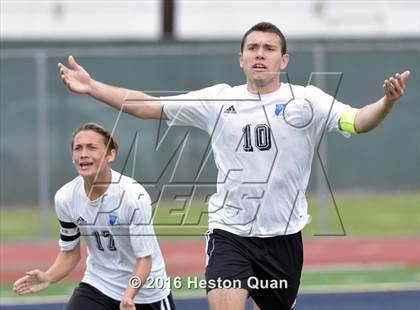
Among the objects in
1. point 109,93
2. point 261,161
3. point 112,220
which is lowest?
point 112,220

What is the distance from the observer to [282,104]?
23.7 ft

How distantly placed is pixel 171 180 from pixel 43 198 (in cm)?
200

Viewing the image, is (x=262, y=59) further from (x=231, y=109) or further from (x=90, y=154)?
(x=90, y=154)

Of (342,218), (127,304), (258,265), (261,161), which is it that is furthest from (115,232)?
(342,218)

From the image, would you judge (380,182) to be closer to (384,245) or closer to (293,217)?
(384,245)

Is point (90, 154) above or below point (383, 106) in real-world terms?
below

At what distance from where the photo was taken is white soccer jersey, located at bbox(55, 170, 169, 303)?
285 inches

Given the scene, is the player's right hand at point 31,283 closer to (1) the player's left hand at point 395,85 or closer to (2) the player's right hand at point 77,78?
(2) the player's right hand at point 77,78

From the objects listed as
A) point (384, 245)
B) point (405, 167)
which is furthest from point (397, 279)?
point (405, 167)

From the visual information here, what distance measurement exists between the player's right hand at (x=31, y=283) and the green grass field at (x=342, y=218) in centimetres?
746

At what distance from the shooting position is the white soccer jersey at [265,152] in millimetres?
7156

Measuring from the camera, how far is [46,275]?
24.2 feet

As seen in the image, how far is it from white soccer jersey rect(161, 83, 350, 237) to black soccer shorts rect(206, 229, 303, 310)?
0.07 m

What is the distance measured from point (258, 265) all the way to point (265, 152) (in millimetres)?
738
